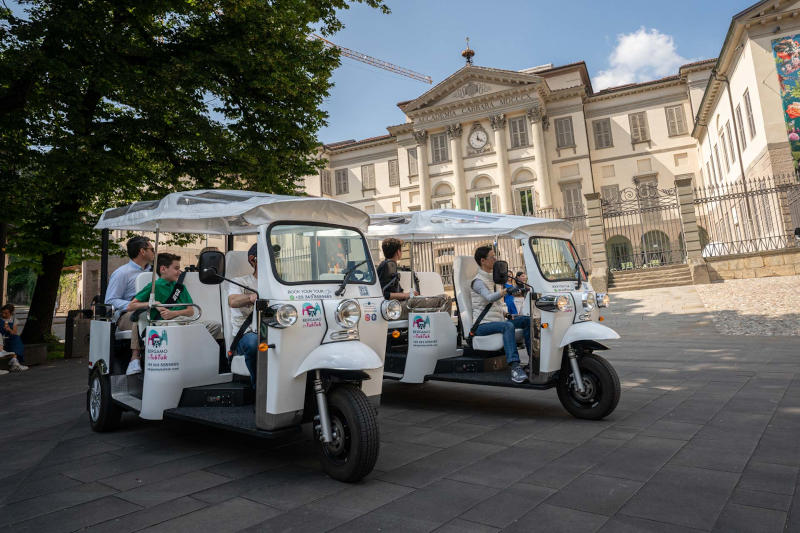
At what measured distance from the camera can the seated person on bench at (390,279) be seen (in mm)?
6516

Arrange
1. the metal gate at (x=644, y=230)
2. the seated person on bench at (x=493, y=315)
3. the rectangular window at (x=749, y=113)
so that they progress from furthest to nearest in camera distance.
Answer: the rectangular window at (x=749, y=113)
the metal gate at (x=644, y=230)
the seated person on bench at (x=493, y=315)

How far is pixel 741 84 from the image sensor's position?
82.3ft

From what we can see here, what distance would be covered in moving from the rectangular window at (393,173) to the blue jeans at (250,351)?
3970cm

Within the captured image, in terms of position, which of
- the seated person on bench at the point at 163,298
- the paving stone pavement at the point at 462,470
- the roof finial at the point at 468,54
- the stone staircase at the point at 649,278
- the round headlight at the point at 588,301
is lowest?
the paving stone pavement at the point at 462,470

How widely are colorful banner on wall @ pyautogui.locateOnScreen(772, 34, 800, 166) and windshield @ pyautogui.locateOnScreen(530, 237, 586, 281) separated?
2203 centimetres

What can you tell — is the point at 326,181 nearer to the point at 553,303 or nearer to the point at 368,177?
the point at 368,177

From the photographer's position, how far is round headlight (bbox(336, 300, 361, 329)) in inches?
154

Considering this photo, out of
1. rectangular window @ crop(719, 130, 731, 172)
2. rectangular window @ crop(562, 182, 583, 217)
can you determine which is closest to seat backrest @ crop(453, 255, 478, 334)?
rectangular window @ crop(719, 130, 731, 172)

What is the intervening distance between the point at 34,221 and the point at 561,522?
13757mm

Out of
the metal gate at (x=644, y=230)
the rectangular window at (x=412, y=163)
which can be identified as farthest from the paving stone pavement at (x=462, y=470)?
the rectangular window at (x=412, y=163)

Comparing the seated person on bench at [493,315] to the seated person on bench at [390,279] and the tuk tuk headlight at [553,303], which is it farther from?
the seated person on bench at [390,279]

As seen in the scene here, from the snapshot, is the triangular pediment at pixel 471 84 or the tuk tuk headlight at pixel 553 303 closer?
the tuk tuk headlight at pixel 553 303

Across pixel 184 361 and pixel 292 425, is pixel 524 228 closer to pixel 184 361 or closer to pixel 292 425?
pixel 292 425

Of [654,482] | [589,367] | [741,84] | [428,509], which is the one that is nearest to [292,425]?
[428,509]
